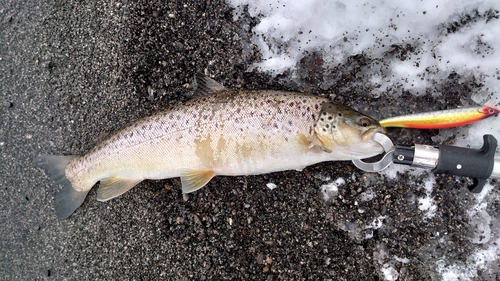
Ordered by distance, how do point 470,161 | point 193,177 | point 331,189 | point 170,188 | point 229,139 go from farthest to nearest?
point 170,188
point 331,189
point 193,177
point 229,139
point 470,161

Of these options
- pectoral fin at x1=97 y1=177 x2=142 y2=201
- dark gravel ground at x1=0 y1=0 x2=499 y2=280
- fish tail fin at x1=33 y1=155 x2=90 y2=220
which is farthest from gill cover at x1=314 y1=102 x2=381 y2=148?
fish tail fin at x1=33 y1=155 x2=90 y2=220

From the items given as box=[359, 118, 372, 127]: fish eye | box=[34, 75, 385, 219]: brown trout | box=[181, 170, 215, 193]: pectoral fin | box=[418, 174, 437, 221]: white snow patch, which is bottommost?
box=[418, 174, 437, 221]: white snow patch

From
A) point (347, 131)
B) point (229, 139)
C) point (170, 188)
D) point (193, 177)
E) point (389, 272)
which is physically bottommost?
point (389, 272)

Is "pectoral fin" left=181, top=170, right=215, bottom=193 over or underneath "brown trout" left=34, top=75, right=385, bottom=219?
underneath

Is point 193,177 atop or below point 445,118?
below

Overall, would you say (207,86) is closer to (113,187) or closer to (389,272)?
(113,187)

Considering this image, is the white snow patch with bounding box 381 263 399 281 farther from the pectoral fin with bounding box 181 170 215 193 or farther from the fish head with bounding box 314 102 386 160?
the pectoral fin with bounding box 181 170 215 193

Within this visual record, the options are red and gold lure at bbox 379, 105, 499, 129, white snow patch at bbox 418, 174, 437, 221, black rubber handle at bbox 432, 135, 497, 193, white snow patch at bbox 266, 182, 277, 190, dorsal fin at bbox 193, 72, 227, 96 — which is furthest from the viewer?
white snow patch at bbox 266, 182, 277, 190

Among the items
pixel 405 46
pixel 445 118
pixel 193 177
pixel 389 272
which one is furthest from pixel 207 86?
pixel 389 272

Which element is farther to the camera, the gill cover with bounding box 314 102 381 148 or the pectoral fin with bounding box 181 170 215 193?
the pectoral fin with bounding box 181 170 215 193
